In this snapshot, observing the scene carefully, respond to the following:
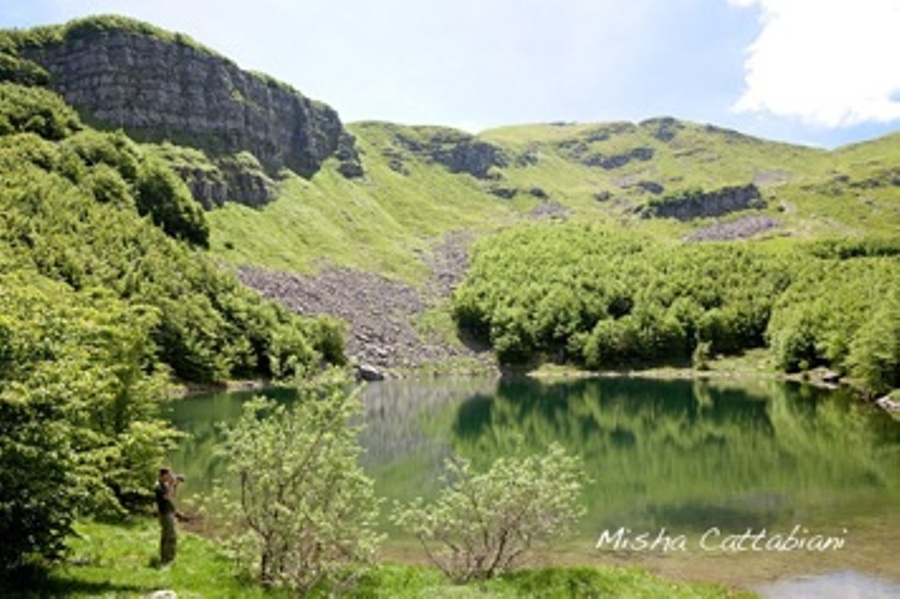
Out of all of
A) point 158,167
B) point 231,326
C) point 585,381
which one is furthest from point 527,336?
point 158,167

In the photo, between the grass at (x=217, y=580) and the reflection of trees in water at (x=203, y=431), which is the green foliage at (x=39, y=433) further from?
the reflection of trees in water at (x=203, y=431)

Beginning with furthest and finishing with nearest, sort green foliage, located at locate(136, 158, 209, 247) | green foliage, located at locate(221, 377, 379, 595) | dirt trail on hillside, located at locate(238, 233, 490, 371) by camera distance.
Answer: dirt trail on hillside, located at locate(238, 233, 490, 371), green foliage, located at locate(136, 158, 209, 247), green foliage, located at locate(221, 377, 379, 595)

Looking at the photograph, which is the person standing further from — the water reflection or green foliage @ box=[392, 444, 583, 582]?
the water reflection

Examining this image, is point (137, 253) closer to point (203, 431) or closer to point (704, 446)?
point (203, 431)

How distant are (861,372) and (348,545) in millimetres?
109005

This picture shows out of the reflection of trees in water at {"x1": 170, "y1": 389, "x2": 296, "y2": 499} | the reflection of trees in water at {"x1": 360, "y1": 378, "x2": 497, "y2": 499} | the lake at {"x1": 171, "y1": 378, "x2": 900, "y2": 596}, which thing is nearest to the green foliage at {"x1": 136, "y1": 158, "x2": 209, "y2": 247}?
the reflection of trees in water at {"x1": 360, "y1": 378, "x2": 497, "y2": 499}

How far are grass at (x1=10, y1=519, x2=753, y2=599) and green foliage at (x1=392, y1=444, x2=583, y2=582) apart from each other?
1.10 metres

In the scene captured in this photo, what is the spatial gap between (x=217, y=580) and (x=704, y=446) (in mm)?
60791

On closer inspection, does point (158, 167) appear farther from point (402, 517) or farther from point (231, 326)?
point (402, 517)

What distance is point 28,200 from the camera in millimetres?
122188

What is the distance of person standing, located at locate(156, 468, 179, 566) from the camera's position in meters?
25.6
